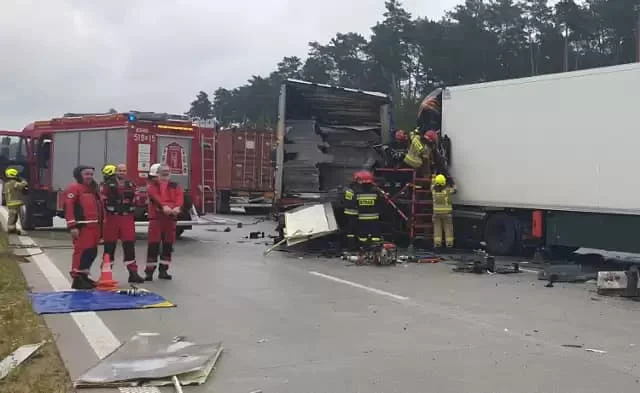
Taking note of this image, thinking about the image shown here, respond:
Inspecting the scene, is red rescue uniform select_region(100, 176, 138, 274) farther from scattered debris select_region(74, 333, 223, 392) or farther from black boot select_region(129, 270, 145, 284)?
scattered debris select_region(74, 333, 223, 392)

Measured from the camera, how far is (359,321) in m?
8.14

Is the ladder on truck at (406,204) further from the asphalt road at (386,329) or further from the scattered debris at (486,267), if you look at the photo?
the asphalt road at (386,329)

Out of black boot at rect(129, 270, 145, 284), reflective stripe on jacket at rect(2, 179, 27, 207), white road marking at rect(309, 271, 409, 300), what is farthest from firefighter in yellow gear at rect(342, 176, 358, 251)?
reflective stripe on jacket at rect(2, 179, 27, 207)

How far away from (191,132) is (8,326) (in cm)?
1154

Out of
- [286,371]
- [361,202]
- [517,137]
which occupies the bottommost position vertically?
[286,371]

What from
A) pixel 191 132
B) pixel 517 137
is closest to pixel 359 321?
pixel 517 137

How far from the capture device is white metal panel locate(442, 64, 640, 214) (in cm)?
1199

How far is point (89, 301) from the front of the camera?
8914mm

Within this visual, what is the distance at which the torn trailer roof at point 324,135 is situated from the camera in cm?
1602

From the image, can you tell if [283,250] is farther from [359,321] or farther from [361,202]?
[359,321]

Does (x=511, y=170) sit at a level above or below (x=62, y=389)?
above

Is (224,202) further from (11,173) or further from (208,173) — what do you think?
(11,173)

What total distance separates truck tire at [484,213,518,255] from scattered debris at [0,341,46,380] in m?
9.74

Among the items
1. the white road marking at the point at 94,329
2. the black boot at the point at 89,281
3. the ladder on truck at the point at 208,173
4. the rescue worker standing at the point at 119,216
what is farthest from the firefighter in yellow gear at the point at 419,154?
the black boot at the point at 89,281
